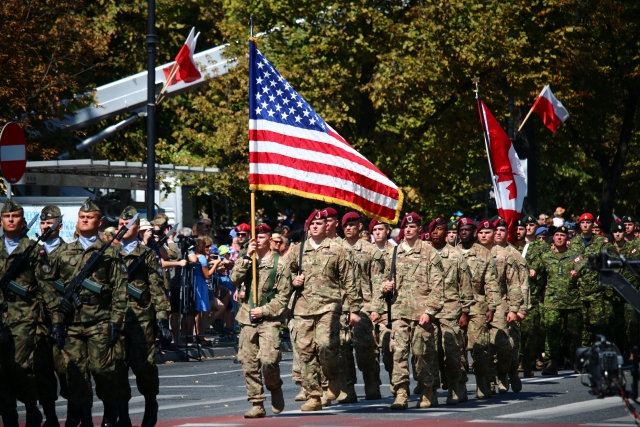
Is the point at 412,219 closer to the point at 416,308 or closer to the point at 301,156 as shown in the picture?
the point at 416,308

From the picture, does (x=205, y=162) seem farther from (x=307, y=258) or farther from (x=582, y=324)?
(x=307, y=258)

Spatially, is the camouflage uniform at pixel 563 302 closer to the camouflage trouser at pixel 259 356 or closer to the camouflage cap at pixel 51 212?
the camouflage trouser at pixel 259 356

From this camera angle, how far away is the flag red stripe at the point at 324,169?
13.5m

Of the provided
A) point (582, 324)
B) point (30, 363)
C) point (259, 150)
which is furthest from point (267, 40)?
point (30, 363)

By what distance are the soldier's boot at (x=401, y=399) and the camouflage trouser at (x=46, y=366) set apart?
3543 millimetres

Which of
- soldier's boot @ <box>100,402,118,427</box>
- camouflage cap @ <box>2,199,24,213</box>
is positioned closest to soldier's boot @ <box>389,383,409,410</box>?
soldier's boot @ <box>100,402,118,427</box>

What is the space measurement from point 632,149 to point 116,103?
725 inches

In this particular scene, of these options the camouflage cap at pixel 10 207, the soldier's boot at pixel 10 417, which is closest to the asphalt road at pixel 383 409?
the soldier's boot at pixel 10 417

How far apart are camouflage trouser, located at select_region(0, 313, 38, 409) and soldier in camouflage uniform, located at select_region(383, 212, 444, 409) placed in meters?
3.98

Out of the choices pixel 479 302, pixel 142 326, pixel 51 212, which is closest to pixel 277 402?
pixel 142 326

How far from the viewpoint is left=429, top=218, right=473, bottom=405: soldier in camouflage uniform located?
45.4 ft

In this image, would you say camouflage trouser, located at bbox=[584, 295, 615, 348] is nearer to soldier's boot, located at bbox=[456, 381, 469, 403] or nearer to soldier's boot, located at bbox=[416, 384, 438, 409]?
soldier's boot, located at bbox=[456, 381, 469, 403]

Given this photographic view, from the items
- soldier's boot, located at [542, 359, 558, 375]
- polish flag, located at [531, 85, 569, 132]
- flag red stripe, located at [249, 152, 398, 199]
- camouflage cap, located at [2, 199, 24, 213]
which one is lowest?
soldier's boot, located at [542, 359, 558, 375]

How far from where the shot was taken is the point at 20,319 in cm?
1121
